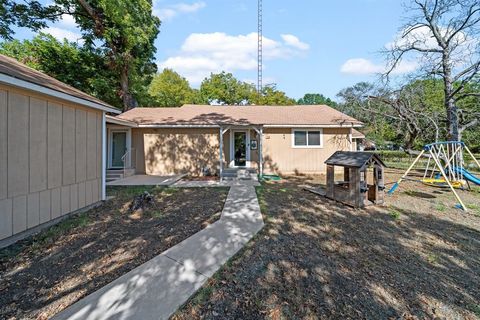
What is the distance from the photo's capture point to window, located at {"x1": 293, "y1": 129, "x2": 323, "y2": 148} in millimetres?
11367

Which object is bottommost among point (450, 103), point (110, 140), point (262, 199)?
point (262, 199)

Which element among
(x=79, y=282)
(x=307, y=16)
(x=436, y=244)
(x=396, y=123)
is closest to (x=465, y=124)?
(x=396, y=123)

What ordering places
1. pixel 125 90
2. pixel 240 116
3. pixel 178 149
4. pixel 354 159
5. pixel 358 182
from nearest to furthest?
pixel 358 182 → pixel 354 159 → pixel 178 149 → pixel 240 116 → pixel 125 90

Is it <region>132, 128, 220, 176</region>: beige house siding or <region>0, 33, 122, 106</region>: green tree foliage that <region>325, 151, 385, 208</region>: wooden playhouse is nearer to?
<region>132, 128, 220, 176</region>: beige house siding

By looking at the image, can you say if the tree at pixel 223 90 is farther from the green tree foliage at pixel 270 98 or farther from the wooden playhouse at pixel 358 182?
the wooden playhouse at pixel 358 182

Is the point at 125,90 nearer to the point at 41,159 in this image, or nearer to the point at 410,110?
the point at 41,159

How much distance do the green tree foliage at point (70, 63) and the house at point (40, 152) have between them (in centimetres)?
1308

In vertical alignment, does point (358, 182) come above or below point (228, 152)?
below

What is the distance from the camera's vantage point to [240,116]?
501 inches

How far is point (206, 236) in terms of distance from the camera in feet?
12.8

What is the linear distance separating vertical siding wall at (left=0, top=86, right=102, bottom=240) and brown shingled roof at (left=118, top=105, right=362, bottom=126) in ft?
18.8

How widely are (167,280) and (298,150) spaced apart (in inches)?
387

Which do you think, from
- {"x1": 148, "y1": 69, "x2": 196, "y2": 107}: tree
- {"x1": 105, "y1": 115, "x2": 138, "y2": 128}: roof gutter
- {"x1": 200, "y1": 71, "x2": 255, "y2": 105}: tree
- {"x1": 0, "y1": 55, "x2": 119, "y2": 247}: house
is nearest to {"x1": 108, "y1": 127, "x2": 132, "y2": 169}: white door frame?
{"x1": 105, "y1": 115, "x2": 138, "y2": 128}: roof gutter

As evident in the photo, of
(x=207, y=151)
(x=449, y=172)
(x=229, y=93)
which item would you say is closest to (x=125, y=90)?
(x=207, y=151)
